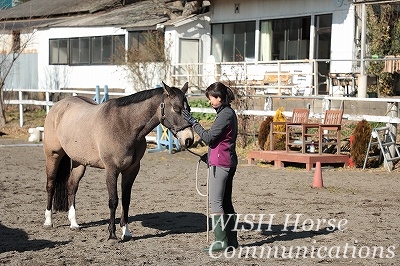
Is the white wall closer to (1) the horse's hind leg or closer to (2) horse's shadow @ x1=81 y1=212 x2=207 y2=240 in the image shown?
(2) horse's shadow @ x1=81 y1=212 x2=207 y2=240

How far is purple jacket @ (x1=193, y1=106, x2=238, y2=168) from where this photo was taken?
25.6 ft

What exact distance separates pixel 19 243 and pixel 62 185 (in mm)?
1679

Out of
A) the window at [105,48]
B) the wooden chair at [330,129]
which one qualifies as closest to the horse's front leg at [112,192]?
the wooden chair at [330,129]

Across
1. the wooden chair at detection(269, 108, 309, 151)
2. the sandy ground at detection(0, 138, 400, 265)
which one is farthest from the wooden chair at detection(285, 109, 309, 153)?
the sandy ground at detection(0, 138, 400, 265)

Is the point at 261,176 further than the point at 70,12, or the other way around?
the point at 70,12

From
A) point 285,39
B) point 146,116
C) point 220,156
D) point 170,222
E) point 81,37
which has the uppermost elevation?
point 81,37

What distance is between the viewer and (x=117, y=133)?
8.72 meters

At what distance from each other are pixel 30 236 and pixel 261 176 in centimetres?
704

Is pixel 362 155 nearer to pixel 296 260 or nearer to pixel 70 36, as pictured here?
pixel 296 260

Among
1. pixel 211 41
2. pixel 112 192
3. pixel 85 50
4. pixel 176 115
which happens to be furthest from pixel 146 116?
pixel 85 50

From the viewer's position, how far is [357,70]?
25.2 meters

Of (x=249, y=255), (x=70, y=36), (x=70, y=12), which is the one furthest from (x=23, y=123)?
(x=249, y=255)

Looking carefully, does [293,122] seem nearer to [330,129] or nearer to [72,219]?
[330,129]

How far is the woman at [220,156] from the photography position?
7.85 meters
